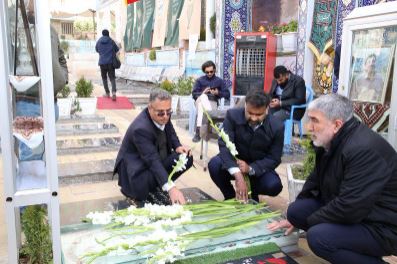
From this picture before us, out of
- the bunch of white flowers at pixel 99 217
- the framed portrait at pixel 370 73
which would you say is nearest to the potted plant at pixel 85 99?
the framed portrait at pixel 370 73

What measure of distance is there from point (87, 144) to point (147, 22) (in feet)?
33.1

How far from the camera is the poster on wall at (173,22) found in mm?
11223

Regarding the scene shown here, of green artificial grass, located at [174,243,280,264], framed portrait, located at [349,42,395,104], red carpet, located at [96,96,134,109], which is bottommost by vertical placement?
green artificial grass, located at [174,243,280,264]

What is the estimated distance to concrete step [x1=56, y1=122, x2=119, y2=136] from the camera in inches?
236

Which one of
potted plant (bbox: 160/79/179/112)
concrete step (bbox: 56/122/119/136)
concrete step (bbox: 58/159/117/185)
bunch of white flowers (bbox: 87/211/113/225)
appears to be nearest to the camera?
bunch of white flowers (bbox: 87/211/113/225)

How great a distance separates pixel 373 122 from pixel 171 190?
1.76 m

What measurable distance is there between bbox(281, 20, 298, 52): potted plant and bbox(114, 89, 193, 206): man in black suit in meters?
3.98

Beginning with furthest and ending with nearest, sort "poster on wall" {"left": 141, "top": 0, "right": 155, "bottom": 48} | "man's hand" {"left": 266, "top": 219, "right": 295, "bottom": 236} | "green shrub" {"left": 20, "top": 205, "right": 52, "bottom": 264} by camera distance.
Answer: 1. "poster on wall" {"left": 141, "top": 0, "right": 155, "bottom": 48}
2. "man's hand" {"left": 266, "top": 219, "right": 295, "bottom": 236}
3. "green shrub" {"left": 20, "top": 205, "right": 52, "bottom": 264}

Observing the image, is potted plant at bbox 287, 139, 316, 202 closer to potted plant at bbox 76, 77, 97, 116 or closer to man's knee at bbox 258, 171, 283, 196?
man's knee at bbox 258, 171, 283, 196

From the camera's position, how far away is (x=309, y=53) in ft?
20.2

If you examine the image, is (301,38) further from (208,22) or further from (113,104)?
(113,104)

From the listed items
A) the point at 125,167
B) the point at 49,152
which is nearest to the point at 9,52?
the point at 49,152

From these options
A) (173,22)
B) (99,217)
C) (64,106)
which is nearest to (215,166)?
(99,217)

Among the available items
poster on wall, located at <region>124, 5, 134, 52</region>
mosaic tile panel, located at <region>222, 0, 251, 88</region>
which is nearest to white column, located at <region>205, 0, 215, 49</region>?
mosaic tile panel, located at <region>222, 0, 251, 88</region>
